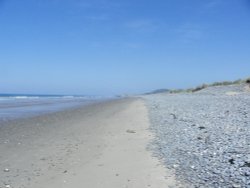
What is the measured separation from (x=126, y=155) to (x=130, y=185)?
2.28 metres

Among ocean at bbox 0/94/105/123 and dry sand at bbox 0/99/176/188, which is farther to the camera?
ocean at bbox 0/94/105/123

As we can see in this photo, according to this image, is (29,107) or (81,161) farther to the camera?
(29,107)

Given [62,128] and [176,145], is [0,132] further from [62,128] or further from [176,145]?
[176,145]

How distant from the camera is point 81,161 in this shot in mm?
8008

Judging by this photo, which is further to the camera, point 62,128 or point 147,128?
point 62,128

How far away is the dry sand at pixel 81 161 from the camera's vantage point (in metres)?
6.38

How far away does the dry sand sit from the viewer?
6379 mm

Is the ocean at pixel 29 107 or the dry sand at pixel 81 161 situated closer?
the dry sand at pixel 81 161

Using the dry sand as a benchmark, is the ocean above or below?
above

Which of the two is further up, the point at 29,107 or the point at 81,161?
the point at 29,107

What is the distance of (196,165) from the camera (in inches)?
263

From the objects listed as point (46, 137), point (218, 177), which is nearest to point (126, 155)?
point (218, 177)

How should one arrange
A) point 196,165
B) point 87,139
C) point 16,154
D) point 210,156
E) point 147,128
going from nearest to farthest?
1. point 196,165
2. point 210,156
3. point 16,154
4. point 87,139
5. point 147,128

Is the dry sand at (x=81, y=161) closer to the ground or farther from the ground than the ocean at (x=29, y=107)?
closer to the ground
